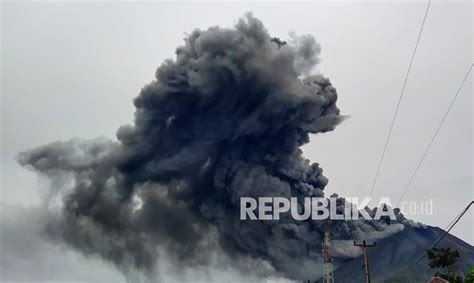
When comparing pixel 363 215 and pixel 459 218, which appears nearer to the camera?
pixel 459 218

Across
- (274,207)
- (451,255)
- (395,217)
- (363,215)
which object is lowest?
(451,255)

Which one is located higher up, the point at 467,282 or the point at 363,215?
the point at 363,215

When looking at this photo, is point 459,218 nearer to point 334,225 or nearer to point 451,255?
point 451,255

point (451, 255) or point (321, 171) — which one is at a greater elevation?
point (321, 171)

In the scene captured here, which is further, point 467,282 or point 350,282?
point 350,282

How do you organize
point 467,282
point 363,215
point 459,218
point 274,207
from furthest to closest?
point 363,215, point 274,207, point 467,282, point 459,218

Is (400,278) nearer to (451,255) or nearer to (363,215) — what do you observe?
(363,215)

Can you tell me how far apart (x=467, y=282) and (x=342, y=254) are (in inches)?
2181

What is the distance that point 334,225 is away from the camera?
287ft

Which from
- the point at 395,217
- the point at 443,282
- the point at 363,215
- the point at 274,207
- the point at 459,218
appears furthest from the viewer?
the point at 395,217

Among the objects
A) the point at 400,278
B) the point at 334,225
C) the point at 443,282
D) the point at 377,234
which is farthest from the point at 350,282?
the point at 443,282

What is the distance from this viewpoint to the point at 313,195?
7850 cm

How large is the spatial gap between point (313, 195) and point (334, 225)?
11988 mm

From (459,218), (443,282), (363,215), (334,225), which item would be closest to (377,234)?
(363,215)
